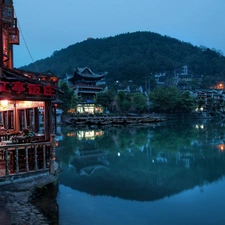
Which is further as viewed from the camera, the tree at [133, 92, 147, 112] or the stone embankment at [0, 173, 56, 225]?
the tree at [133, 92, 147, 112]

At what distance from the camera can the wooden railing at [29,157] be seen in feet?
20.4

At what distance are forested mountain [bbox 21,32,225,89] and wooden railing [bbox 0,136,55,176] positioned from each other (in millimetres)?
68501

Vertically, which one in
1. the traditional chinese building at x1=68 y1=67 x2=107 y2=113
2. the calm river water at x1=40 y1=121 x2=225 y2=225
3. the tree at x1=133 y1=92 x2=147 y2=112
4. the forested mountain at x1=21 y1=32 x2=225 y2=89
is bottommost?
the calm river water at x1=40 y1=121 x2=225 y2=225

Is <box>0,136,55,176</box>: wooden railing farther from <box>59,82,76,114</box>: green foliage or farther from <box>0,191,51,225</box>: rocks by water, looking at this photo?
<box>59,82,76,114</box>: green foliage

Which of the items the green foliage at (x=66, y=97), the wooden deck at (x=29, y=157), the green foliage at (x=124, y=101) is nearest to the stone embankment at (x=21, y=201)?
Result: the wooden deck at (x=29, y=157)

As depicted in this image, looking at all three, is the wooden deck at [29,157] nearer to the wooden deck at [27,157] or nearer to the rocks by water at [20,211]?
the wooden deck at [27,157]

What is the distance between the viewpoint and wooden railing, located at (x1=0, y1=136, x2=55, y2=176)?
20.4 ft

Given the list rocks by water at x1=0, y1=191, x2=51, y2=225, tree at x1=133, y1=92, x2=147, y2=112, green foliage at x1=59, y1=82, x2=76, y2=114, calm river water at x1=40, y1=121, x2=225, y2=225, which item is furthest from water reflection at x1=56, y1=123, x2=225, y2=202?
tree at x1=133, y1=92, x2=147, y2=112

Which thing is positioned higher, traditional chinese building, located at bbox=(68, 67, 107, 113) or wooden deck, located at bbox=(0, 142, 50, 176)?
traditional chinese building, located at bbox=(68, 67, 107, 113)

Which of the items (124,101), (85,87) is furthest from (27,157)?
(85,87)

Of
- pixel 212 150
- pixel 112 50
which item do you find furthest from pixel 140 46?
pixel 212 150

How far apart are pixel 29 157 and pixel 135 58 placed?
84806 millimetres

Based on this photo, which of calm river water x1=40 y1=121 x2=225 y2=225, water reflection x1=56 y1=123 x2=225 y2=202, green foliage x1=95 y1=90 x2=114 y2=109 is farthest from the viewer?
green foliage x1=95 y1=90 x2=114 y2=109

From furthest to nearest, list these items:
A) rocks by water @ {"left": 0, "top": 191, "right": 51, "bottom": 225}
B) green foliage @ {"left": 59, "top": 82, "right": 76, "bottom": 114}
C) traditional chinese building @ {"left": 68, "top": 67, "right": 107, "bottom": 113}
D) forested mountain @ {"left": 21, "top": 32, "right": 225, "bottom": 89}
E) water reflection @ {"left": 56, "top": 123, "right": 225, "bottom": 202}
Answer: forested mountain @ {"left": 21, "top": 32, "right": 225, "bottom": 89}, traditional chinese building @ {"left": 68, "top": 67, "right": 107, "bottom": 113}, green foliage @ {"left": 59, "top": 82, "right": 76, "bottom": 114}, water reflection @ {"left": 56, "top": 123, "right": 225, "bottom": 202}, rocks by water @ {"left": 0, "top": 191, "right": 51, "bottom": 225}
